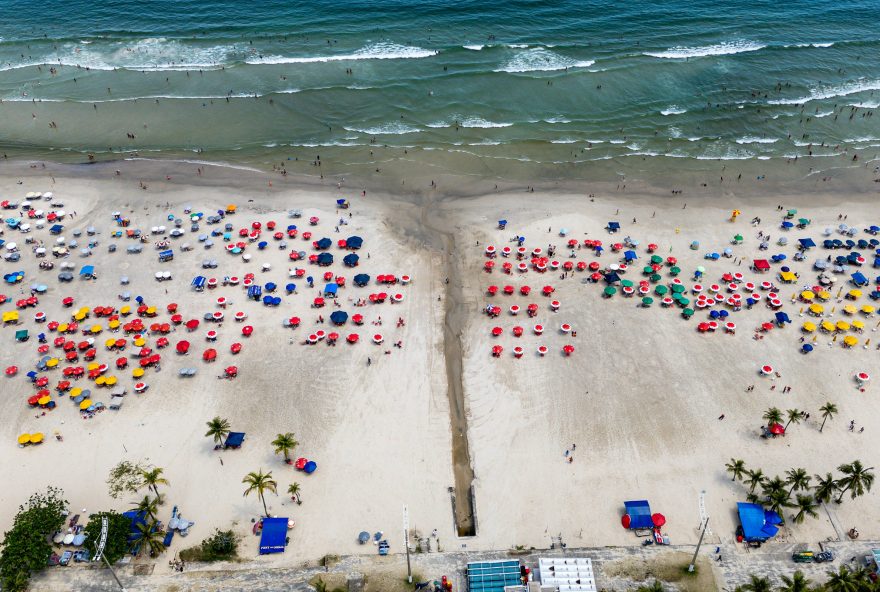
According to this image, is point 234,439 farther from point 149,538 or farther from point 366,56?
point 366,56

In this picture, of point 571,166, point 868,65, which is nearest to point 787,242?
point 571,166

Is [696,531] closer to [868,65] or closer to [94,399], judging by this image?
[94,399]

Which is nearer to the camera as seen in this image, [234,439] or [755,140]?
[234,439]

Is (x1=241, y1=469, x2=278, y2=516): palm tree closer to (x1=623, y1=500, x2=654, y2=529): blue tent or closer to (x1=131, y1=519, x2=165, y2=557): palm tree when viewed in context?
(x1=131, y1=519, x2=165, y2=557): palm tree

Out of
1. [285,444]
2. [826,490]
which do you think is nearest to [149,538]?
[285,444]

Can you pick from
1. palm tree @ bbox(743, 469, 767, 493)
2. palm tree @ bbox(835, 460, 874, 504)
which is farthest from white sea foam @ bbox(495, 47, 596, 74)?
palm tree @ bbox(835, 460, 874, 504)
